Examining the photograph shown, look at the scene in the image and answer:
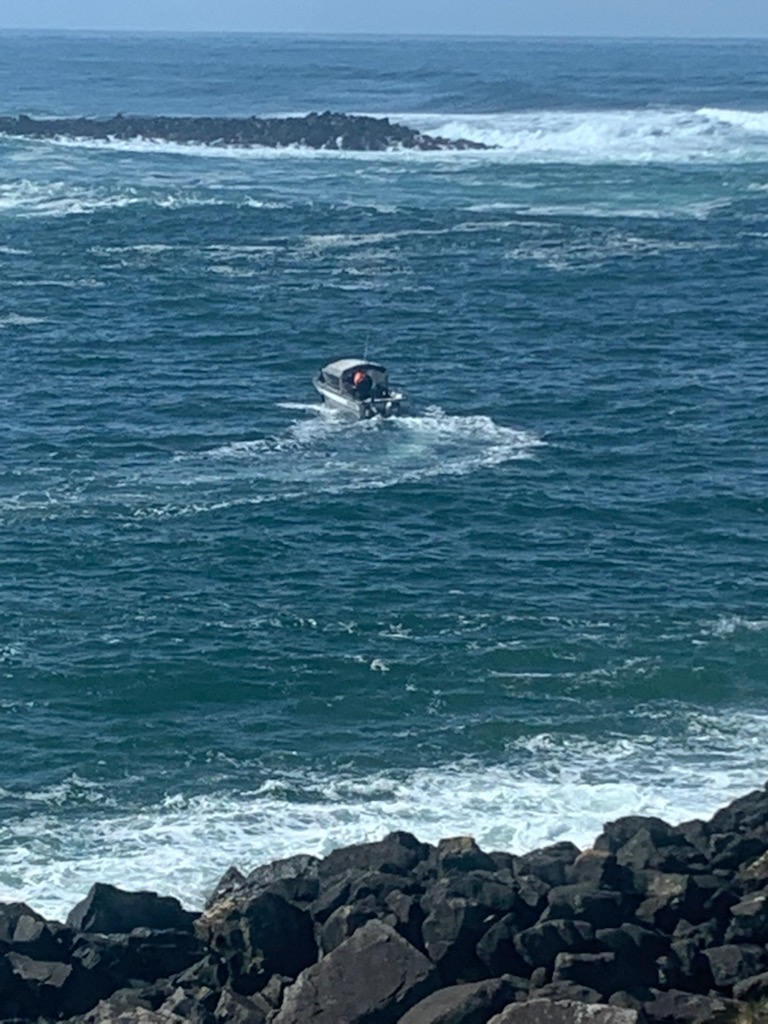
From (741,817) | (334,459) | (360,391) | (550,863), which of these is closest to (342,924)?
(550,863)

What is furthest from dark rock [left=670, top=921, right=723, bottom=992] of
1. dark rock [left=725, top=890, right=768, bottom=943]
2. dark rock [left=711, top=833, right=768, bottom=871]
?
dark rock [left=711, top=833, right=768, bottom=871]

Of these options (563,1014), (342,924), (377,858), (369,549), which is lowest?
(369,549)

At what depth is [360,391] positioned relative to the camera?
73.0 m

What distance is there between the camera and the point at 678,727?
4591cm

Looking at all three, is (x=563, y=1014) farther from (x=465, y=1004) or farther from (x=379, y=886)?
(x=379, y=886)

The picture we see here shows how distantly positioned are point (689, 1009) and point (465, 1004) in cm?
373

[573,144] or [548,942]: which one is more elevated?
[573,144]

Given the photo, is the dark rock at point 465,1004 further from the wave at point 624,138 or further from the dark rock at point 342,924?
the wave at point 624,138

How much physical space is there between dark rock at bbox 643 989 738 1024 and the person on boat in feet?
145

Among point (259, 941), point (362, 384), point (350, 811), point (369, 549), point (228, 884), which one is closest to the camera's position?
point (259, 941)

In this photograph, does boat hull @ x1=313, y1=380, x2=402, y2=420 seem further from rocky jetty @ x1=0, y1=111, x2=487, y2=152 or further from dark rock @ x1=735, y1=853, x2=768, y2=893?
rocky jetty @ x1=0, y1=111, x2=487, y2=152

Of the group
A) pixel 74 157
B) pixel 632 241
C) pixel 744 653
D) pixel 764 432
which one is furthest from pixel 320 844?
pixel 74 157

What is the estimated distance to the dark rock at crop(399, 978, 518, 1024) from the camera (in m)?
29.2

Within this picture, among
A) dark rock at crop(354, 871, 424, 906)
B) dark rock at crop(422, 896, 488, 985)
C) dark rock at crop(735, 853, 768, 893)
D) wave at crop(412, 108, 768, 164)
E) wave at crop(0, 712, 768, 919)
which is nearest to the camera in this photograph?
dark rock at crop(422, 896, 488, 985)
